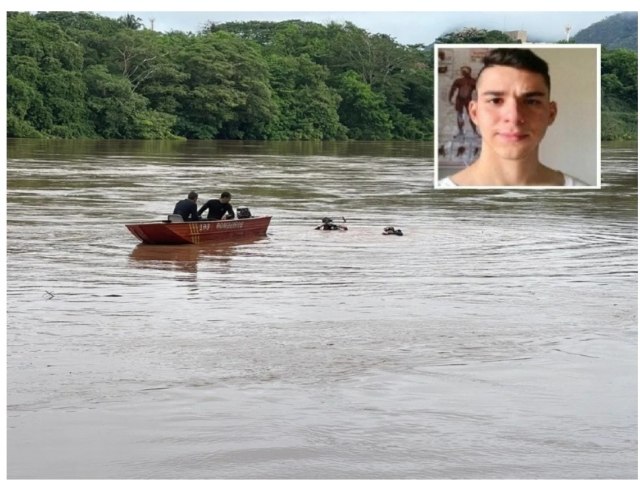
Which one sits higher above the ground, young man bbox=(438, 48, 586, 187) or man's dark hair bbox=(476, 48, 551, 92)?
man's dark hair bbox=(476, 48, 551, 92)

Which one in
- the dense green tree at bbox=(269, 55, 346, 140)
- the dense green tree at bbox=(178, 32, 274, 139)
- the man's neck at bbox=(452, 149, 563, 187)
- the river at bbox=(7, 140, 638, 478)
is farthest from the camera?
the dense green tree at bbox=(269, 55, 346, 140)

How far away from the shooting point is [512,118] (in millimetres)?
6641

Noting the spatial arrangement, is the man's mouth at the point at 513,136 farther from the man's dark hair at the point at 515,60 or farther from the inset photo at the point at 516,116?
the man's dark hair at the point at 515,60

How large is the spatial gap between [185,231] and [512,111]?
1284 cm

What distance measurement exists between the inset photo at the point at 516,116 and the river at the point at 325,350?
1.98 m

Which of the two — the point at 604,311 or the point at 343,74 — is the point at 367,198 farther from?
the point at 343,74

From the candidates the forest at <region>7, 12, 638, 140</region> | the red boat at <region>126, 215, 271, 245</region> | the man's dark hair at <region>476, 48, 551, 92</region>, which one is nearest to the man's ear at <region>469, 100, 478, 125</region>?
the man's dark hair at <region>476, 48, 551, 92</region>

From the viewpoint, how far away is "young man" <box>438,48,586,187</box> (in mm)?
6625

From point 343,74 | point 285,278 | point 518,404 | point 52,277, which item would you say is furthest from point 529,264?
point 343,74

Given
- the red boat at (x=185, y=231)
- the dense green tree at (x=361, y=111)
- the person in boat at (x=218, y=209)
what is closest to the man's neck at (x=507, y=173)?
the red boat at (x=185, y=231)

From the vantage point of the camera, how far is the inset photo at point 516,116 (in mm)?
6668

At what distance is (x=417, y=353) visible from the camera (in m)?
11.7

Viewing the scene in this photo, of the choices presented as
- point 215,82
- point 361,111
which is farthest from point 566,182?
point 361,111

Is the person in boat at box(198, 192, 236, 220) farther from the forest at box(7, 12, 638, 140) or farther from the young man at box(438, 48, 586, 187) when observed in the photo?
the forest at box(7, 12, 638, 140)
